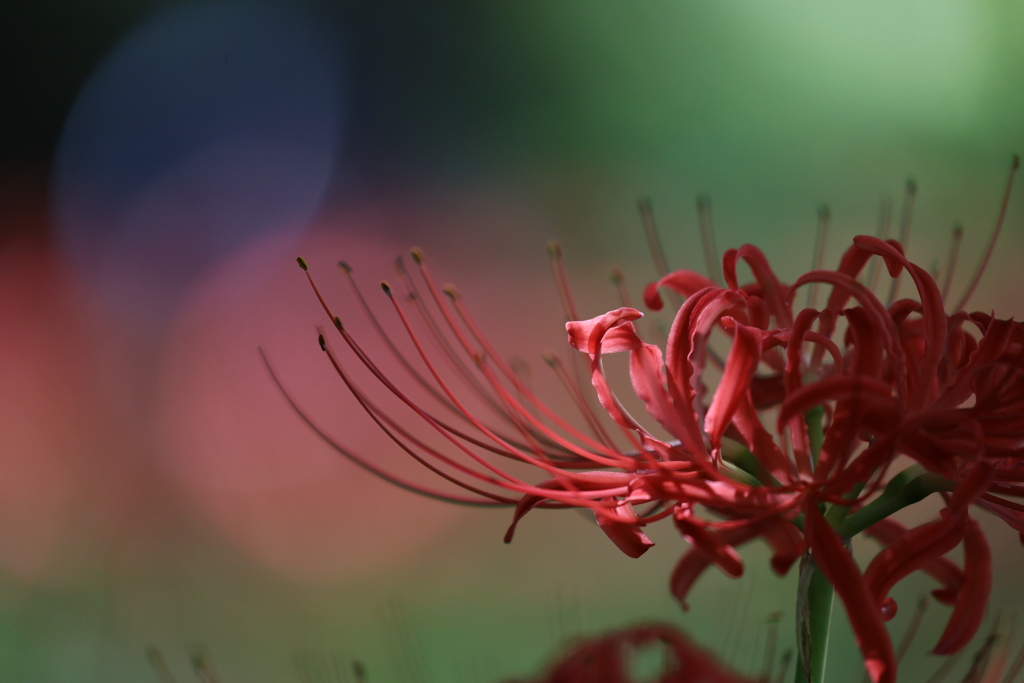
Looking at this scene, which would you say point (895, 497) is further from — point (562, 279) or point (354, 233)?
point (354, 233)

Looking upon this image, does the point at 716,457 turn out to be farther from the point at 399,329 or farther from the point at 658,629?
the point at 399,329

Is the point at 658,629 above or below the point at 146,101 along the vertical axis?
below

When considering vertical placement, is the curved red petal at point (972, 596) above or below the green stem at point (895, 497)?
below

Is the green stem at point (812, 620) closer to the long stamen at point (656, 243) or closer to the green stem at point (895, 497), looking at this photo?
the green stem at point (895, 497)

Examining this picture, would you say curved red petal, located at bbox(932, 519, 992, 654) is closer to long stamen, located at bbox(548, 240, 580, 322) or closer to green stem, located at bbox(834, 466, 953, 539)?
green stem, located at bbox(834, 466, 953, 539)

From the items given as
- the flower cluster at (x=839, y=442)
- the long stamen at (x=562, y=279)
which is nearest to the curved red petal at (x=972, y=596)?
the flower cluster at (x=839, y=442)

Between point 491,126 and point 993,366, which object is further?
point 491,126

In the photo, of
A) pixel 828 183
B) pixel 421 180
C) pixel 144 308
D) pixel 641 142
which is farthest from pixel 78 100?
pixel 828 183

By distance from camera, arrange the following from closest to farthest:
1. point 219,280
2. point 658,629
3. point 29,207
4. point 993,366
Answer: point 993,366, point 658,629, point 29,207, point 219,280
